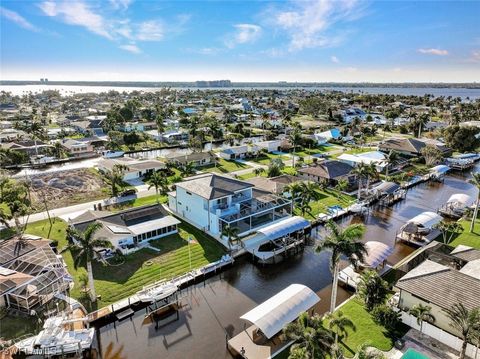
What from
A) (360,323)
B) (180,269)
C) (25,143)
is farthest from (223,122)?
(360,323)

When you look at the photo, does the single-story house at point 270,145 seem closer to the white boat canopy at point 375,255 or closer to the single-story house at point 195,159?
the single-story house at point 195,159

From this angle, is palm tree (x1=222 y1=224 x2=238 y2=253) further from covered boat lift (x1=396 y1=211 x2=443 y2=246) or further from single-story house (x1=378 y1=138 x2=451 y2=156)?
single-story house (x1=378 y1=138 x2=451 y2=156)

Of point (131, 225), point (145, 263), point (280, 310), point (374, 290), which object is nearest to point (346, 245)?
point (374, 290)

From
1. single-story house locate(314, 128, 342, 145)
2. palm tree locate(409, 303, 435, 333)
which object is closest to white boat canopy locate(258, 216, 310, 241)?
palm tree locate(409, 303, 435, 333)

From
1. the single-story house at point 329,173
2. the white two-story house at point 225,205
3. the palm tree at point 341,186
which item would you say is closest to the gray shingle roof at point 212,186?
the white two-story house at point 225,205

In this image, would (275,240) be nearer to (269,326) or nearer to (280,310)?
(280,310)

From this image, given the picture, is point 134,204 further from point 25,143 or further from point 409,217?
point 25,143

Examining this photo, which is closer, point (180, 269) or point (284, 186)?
point (180, 269)
